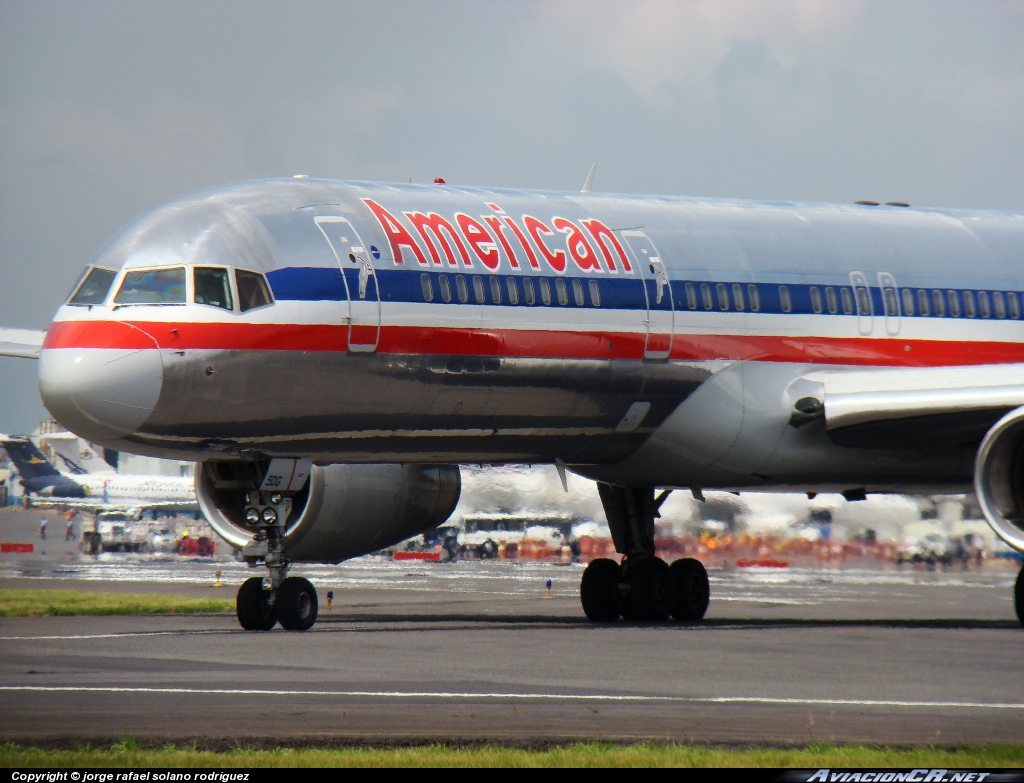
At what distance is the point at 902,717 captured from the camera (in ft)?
39.5

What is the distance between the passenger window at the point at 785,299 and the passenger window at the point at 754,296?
1.21 ft

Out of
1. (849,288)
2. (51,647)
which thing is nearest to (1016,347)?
(849,288)

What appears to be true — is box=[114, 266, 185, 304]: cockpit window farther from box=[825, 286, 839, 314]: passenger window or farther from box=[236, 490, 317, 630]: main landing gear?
box=[825, 286, 839, 314]: passenger window

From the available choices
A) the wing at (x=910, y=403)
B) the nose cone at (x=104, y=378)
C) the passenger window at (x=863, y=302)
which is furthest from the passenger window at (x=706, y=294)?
the nose cone at (x=104, y=378)

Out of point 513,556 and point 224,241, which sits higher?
point 224,241

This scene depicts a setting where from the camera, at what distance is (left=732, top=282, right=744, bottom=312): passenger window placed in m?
22.1

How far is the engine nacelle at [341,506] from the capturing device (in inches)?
858

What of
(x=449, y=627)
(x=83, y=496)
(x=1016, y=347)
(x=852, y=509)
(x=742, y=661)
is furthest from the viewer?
(x=83, y=496)

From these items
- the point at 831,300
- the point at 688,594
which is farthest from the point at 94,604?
the point at 831,300

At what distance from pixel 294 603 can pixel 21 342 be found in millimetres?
6292

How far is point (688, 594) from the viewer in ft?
80.5

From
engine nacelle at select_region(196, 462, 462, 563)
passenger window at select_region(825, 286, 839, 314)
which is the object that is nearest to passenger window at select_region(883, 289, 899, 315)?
passenger window at select_region(825, 286, 839, 314)
